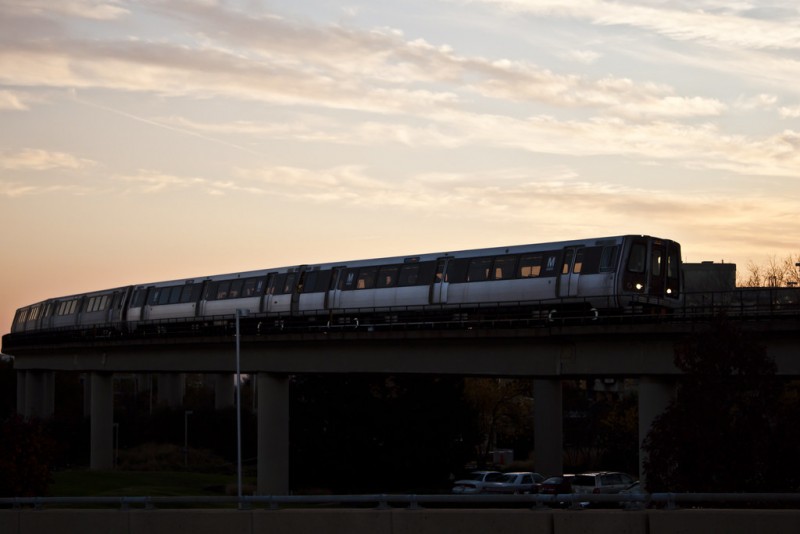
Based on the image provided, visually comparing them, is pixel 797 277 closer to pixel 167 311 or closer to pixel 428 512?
pixel 167 311

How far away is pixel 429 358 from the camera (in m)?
48.6

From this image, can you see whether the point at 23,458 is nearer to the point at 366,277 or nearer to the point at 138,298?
the point at 366,277

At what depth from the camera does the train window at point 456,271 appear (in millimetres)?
49344

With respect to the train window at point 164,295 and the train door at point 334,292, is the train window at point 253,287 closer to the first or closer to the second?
the train door at point 334,292

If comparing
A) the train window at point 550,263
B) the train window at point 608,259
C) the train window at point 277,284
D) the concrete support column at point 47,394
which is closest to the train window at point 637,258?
the train window at point 608,259

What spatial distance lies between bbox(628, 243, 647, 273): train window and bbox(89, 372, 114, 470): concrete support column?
43745 millimetres

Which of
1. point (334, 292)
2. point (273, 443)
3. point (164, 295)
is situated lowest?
point (273, 443)

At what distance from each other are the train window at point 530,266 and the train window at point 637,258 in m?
3.98

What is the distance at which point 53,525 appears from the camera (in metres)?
16.3

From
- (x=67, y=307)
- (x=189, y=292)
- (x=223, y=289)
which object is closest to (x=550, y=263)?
(x=223, y=289)

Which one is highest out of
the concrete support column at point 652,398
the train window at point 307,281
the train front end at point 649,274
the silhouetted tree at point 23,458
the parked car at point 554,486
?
the train window at point 307,281

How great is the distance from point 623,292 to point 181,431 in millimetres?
69746

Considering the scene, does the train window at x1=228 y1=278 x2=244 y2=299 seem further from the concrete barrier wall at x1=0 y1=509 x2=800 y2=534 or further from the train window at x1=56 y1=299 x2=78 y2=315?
the concrete barrier wall at x1=0 y1=509 x2=800 y2=534

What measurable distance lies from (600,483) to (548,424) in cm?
879
